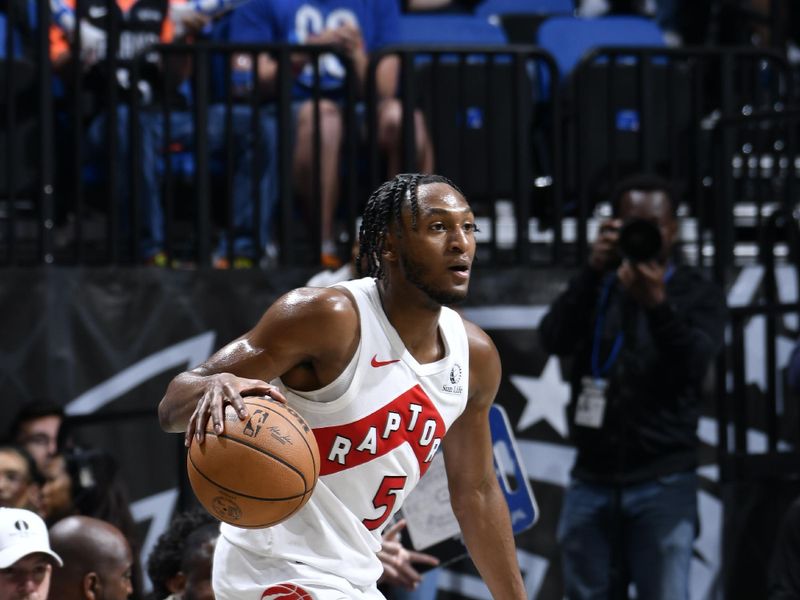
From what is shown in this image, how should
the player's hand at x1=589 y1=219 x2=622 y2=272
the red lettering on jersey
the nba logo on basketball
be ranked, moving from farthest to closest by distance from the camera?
the player's hand at x1=589 y1=219 x2=622 y2=272, the red lettering on jersey, the nba logo on basketball

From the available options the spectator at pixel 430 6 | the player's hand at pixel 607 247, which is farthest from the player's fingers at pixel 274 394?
the spectator at pixel 430 6

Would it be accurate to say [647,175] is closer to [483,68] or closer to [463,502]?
[483,68]

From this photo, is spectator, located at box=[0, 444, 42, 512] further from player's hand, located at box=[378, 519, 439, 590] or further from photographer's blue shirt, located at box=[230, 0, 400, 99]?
photographer's blue shirt, located at box=[230, 0, 400, 99]

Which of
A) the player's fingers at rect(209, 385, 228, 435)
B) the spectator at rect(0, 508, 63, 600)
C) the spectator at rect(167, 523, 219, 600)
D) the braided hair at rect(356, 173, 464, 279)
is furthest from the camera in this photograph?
the spectator at rect(167, 523, 219, 600)

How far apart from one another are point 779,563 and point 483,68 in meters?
2.99

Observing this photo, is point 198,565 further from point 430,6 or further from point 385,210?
point 430,6

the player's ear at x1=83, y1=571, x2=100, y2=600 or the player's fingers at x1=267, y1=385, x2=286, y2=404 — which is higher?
the player's fingers at x1=267, y1=385, x2=286, y2=404

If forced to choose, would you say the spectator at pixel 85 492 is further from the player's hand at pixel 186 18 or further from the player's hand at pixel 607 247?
the player's hand at pixel 186 18

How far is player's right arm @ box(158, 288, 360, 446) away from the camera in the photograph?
143 inches

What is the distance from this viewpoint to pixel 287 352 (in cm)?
380

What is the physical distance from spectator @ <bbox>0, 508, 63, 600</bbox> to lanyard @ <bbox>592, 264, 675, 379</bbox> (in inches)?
108

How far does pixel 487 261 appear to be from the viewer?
7.39 metres

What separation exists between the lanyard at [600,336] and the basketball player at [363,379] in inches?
91.9

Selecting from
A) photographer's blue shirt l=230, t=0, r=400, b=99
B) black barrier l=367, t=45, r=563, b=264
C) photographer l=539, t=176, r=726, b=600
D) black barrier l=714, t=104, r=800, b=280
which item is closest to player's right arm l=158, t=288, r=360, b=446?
photographer l=539, t=176, r=726, b=600
